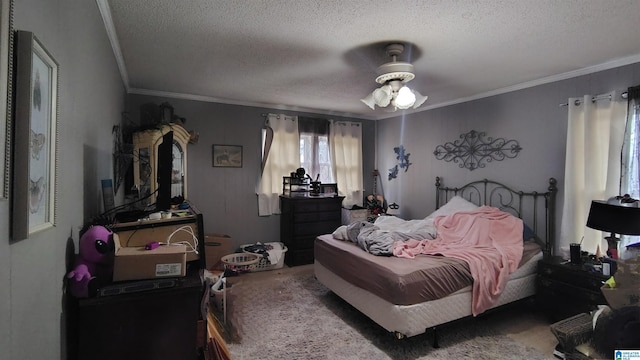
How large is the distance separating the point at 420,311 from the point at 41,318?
6.94ft

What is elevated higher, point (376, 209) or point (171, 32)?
point (171, 32)

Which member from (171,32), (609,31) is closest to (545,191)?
(609,31)

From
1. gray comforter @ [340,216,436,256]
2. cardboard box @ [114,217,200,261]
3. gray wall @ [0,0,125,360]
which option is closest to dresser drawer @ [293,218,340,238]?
gray comforter @ [340,216,436,256]

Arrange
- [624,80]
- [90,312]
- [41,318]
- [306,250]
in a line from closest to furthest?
[41,318]
[90,312]
[624,80]
[306,250]

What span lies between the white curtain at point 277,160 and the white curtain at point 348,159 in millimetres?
706

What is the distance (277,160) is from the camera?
4.62 meters

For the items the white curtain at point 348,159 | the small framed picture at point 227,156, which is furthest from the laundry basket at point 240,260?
the white curtain at point 348,159

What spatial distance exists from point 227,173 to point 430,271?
310 centimetres

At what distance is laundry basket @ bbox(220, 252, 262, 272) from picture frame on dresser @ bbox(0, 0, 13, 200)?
3215 mm

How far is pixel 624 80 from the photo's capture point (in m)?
2.67

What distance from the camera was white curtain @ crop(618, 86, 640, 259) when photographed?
2541 mm

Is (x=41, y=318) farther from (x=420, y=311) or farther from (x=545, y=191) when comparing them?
(x=545, y=191)

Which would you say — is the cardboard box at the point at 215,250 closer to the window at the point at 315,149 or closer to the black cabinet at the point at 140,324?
the window at the point at 315,149

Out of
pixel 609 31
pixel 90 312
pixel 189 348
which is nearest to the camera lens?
pixel 90 312
